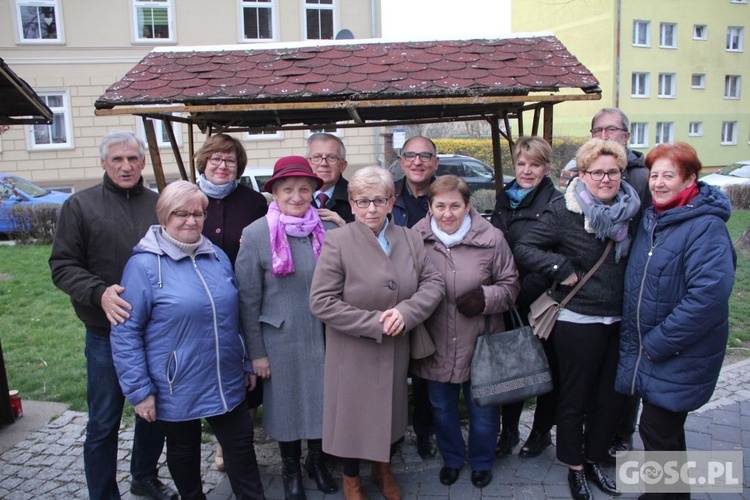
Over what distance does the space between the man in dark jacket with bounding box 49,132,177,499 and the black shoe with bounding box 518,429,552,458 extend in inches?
95.3

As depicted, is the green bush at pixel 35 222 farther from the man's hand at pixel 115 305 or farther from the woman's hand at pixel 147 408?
the woman's hand at pixel 147 408

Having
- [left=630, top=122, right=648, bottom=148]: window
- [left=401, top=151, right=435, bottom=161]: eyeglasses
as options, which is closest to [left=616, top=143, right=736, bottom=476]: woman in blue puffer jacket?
[left=401, top=151, right=435, bottom=161]: eyeglasses

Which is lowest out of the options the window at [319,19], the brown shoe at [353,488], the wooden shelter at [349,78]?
the brown shoe at [353,488]

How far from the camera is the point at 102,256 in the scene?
301 cm

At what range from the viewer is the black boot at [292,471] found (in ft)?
11.0

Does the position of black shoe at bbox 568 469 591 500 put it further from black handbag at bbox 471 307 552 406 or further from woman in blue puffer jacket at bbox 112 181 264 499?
woman in blue puffer jacket at bbox 112 181 264 499

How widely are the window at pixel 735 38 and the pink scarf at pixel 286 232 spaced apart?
35236mm

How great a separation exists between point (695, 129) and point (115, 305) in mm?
33703

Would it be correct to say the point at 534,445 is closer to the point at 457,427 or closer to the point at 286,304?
the point at 457,427

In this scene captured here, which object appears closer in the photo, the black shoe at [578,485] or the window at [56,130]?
the black shoe at [578,485]

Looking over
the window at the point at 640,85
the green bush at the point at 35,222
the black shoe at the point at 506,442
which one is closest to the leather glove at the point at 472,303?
the black shoe at the point at 506,442

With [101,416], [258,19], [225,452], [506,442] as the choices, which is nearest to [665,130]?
[258,19]

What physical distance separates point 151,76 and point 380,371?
235cm

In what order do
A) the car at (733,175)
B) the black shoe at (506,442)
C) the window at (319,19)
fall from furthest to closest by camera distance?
the car at (733,175) < the window at (319,19) < the black shoe at (506,442)
